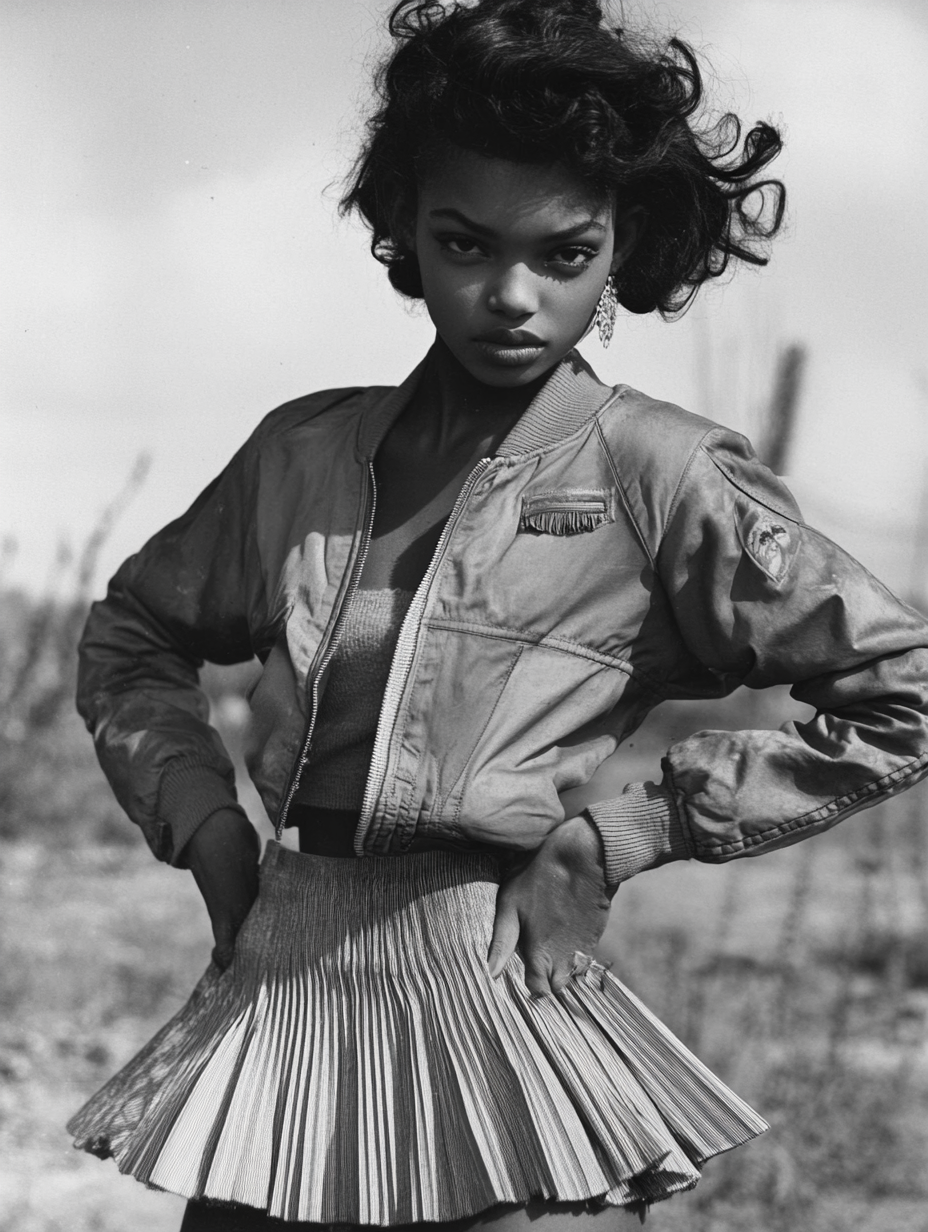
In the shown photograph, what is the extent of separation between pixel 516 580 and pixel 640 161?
1.69 ft

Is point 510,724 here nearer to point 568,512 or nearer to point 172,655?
point 568,512

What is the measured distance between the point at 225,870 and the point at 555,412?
2.36ft

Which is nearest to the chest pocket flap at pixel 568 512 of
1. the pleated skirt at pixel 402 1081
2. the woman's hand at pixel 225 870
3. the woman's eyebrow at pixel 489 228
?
the woman's eyebrow at pixel 489 228

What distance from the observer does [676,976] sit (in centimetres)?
467

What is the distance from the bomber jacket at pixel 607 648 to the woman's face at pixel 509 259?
9 centimetres

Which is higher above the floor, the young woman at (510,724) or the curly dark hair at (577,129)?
the curly dark hair at (577,129)

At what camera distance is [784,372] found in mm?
4066

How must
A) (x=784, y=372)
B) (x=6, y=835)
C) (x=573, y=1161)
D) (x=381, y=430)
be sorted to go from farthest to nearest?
(x=6, y=835) → (x=784, y=372) → (x=381, y=430) → (x=573, y=1161)

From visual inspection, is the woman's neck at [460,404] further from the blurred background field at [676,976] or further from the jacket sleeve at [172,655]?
the blurred background field at [676,976]

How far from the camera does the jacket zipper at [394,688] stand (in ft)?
5.60

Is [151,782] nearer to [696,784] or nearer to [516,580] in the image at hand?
[516,580]

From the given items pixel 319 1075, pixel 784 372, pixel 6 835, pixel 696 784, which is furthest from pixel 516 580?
pixel 6 835

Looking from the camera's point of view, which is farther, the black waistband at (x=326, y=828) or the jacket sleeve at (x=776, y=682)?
the black waistband at (x=326, y=828)

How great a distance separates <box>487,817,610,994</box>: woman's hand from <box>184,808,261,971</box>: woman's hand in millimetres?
369
